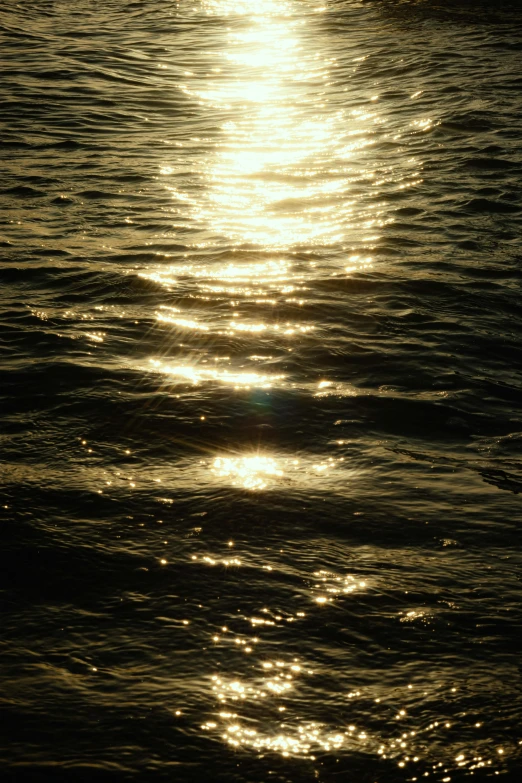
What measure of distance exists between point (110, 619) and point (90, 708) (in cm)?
43

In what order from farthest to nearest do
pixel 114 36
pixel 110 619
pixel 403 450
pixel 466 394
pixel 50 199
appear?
pixel 114 36, pixel 50 199, pixel 466 394, pixel 403 450, pixel 110 619

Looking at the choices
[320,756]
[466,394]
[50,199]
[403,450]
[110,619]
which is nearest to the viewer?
[320,756]

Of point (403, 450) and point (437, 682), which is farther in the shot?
point (403, 450)

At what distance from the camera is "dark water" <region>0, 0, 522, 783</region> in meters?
3.07

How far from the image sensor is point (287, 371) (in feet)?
17.5

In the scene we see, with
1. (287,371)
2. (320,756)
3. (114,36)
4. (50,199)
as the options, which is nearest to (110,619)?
(320,756)

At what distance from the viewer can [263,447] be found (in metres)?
4.63

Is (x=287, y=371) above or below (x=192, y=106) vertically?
below

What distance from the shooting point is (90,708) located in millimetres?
3080

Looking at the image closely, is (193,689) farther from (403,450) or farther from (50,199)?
(50,199)

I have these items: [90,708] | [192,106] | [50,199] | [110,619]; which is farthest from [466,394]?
[192,106]

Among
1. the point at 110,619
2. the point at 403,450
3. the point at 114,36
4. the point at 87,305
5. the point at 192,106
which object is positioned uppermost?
the point at 114,36

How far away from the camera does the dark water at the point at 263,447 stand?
121 inches

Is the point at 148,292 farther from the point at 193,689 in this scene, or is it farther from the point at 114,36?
the point at 114,36
